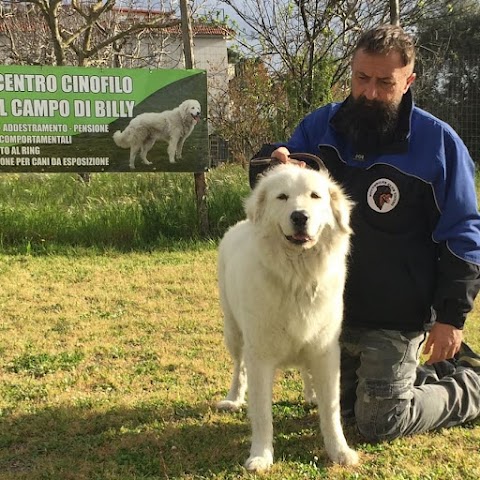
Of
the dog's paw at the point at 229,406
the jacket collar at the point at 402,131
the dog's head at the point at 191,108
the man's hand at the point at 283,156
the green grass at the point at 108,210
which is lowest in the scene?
the dog's paw at the point at 229,406

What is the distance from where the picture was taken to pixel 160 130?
767 cm

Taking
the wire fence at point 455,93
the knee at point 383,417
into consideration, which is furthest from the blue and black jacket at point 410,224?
the wire fence at point 455,93

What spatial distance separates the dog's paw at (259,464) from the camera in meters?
2.78

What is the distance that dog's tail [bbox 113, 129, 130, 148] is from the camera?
301 inches

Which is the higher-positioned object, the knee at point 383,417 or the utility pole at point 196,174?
the utility pole at point 196,174

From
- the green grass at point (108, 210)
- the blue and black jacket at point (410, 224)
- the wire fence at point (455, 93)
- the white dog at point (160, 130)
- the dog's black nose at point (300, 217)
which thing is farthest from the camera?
the wire fence at point (455, 93)

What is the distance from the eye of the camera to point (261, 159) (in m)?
3.22

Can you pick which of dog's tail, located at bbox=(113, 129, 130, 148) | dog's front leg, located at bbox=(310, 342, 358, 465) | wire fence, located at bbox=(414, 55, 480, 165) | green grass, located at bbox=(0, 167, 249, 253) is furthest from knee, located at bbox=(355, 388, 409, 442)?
wire fence, located at bbox=(414, 55, 480, 165)

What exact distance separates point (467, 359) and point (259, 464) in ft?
5.06

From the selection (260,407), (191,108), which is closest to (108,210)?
(191,108)

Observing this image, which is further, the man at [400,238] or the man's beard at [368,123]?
the man's beard at [368,123]

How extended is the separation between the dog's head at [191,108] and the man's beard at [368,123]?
15.2 ft

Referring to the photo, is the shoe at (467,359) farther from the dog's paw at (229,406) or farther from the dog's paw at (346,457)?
the dog's paw at (229,406)

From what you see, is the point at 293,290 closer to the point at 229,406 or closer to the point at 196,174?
the point at 229,406
